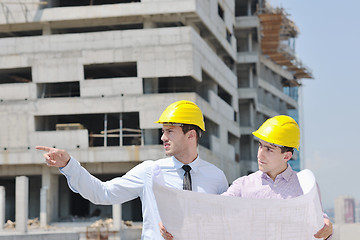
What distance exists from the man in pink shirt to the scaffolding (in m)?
54.1

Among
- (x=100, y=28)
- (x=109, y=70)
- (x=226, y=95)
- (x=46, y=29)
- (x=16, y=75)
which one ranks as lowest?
(x=226, y=95)

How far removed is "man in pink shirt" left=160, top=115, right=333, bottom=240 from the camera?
4.18 metres

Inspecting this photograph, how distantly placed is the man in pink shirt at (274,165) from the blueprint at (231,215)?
0.52 metres

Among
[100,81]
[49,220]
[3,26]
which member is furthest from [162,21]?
[49,220]

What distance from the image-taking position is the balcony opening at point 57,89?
39156 millimetres

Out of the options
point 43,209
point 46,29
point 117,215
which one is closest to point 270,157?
point 117,215

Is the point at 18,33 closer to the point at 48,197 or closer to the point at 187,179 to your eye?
the point at 48,197

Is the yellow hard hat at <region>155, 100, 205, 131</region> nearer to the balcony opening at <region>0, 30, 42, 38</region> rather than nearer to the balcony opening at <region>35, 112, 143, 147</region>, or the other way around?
the balcony opening at <region>35, 112, 143, 147</region>

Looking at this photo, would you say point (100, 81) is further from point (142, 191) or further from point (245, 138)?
point (142, 191)

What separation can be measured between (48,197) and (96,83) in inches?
282

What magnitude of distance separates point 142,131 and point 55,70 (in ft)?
20.7

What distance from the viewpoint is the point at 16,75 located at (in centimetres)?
4422

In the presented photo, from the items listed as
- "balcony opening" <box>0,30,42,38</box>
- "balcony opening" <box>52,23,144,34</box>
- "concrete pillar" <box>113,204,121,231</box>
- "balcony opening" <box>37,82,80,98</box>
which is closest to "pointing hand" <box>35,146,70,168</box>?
"concrete pillar" <box>113,204,121,231</box>

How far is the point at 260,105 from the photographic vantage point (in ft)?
203
